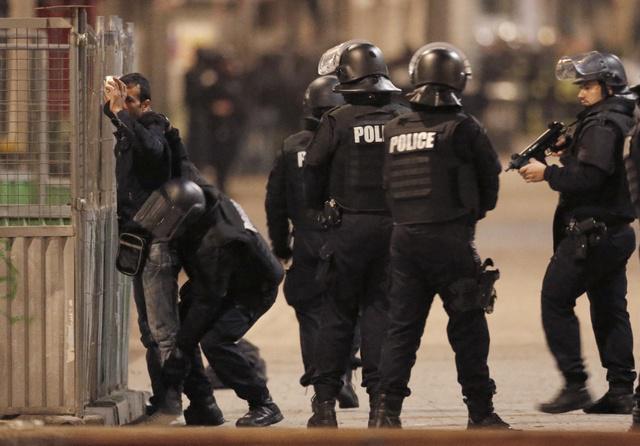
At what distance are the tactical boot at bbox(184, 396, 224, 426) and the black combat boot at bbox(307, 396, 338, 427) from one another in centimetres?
66

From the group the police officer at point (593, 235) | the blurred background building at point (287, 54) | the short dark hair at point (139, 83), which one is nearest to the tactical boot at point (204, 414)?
the short dark hair at point (139, 83)

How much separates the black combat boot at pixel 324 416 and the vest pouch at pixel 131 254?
1089mm

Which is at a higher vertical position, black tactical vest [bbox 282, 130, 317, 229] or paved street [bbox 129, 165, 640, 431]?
black tactical vest [bbox 282, 130, 317, 229]

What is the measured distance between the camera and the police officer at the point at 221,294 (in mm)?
8805

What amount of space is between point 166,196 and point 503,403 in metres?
2.29

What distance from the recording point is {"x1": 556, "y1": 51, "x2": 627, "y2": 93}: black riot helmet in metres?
9.06

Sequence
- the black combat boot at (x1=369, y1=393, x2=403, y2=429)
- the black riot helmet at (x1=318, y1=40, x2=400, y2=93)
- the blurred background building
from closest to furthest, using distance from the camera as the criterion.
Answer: the black combat boot at (x1=369, y1=393, x2=403, y2=429) < the black riot helmet at (x1=318, y1=40, x2=400, y2=93) < the blurred background building

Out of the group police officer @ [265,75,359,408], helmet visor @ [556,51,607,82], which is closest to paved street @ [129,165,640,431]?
police officer @ [265,75,359,408]

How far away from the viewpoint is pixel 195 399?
30.0ft

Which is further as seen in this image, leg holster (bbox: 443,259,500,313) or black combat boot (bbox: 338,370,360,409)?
black combat boot (bbox: 338,370,360,409)

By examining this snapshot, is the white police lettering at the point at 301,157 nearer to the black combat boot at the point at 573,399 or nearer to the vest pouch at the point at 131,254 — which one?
the vest pouch at the point at 131,254

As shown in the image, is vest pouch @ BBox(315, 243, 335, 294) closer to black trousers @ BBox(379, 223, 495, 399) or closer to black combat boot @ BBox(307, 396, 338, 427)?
black trousers @ BBox(379, 223, 495, 399)

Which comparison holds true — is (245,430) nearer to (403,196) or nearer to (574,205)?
(403,196)

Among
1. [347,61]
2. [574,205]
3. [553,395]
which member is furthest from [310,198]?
[553,395]
